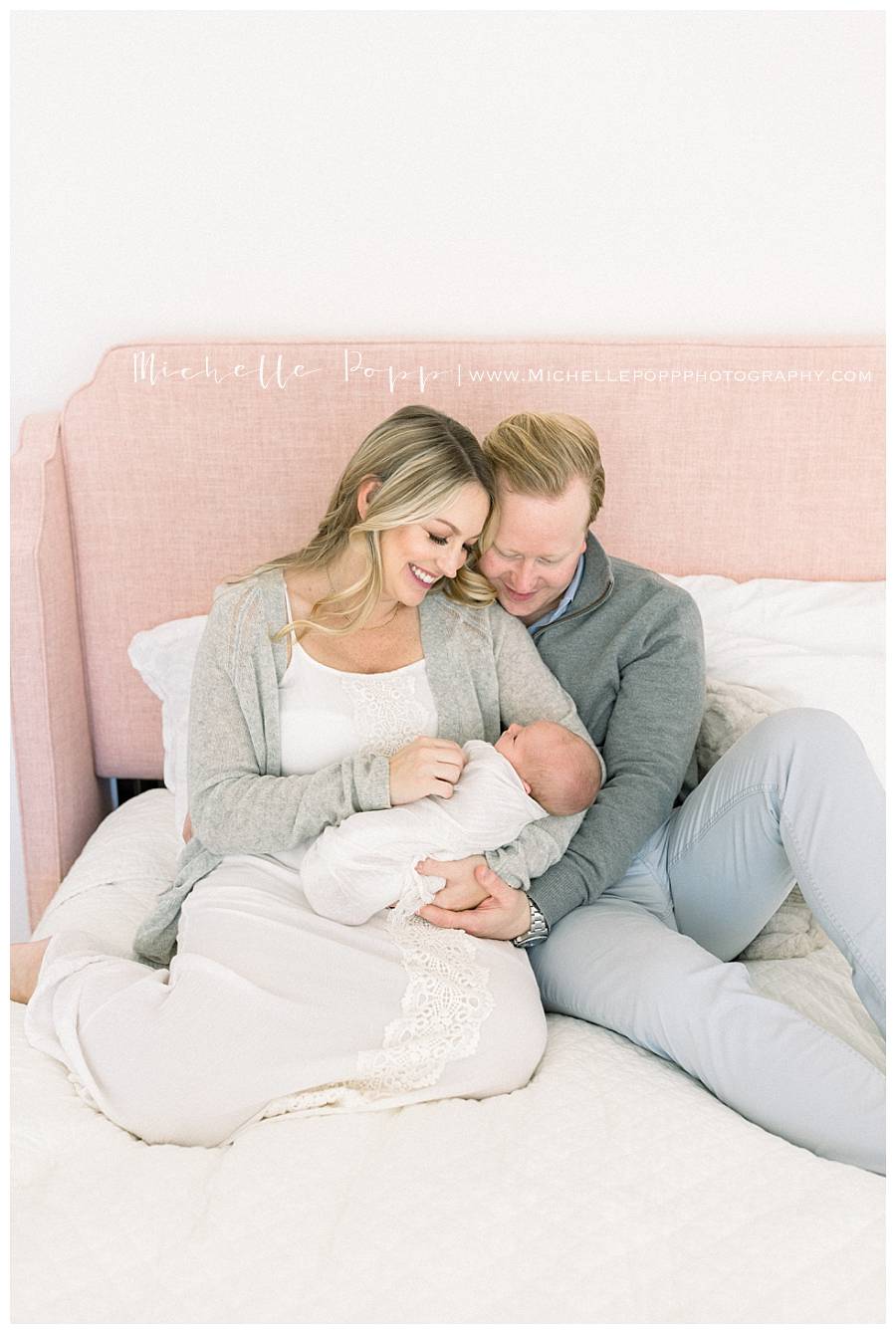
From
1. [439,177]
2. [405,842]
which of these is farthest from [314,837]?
[439,177]

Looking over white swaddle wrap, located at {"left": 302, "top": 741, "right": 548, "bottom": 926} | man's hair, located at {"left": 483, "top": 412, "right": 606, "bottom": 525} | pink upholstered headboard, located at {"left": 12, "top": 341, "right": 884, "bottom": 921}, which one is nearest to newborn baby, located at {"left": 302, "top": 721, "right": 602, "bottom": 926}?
white swaddle wrap, located at {"left": 302, "top": 741, "right": 548, "bottom": 926}

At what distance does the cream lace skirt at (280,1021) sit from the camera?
1.24 meters

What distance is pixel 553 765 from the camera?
1.49 m

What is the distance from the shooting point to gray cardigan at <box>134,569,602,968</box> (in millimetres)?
1483

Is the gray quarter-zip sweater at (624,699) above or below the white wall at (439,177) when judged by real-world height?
below

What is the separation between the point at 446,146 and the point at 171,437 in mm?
672

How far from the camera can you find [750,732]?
5.11 feet

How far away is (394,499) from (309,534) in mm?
504

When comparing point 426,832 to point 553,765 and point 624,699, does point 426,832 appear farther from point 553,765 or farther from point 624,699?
point 624,699

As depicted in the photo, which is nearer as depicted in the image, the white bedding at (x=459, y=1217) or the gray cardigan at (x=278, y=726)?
the white bedding at (x=459, y=1217)

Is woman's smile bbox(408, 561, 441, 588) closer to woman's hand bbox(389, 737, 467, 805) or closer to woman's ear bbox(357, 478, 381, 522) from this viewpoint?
woman's ear bbox(357, 478, 381, 522)

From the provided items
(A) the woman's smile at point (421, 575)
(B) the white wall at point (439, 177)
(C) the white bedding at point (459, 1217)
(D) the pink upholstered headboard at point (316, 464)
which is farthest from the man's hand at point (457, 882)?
(B) the white wall at point (439, 177)

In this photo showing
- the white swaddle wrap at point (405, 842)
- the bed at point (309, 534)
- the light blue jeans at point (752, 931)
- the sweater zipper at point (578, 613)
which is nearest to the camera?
the bed at point (309, 534)

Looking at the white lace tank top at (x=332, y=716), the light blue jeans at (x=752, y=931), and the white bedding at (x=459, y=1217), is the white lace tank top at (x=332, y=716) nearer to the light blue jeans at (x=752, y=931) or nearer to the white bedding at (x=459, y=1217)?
the light blue jeans at (x=752, y=931)
